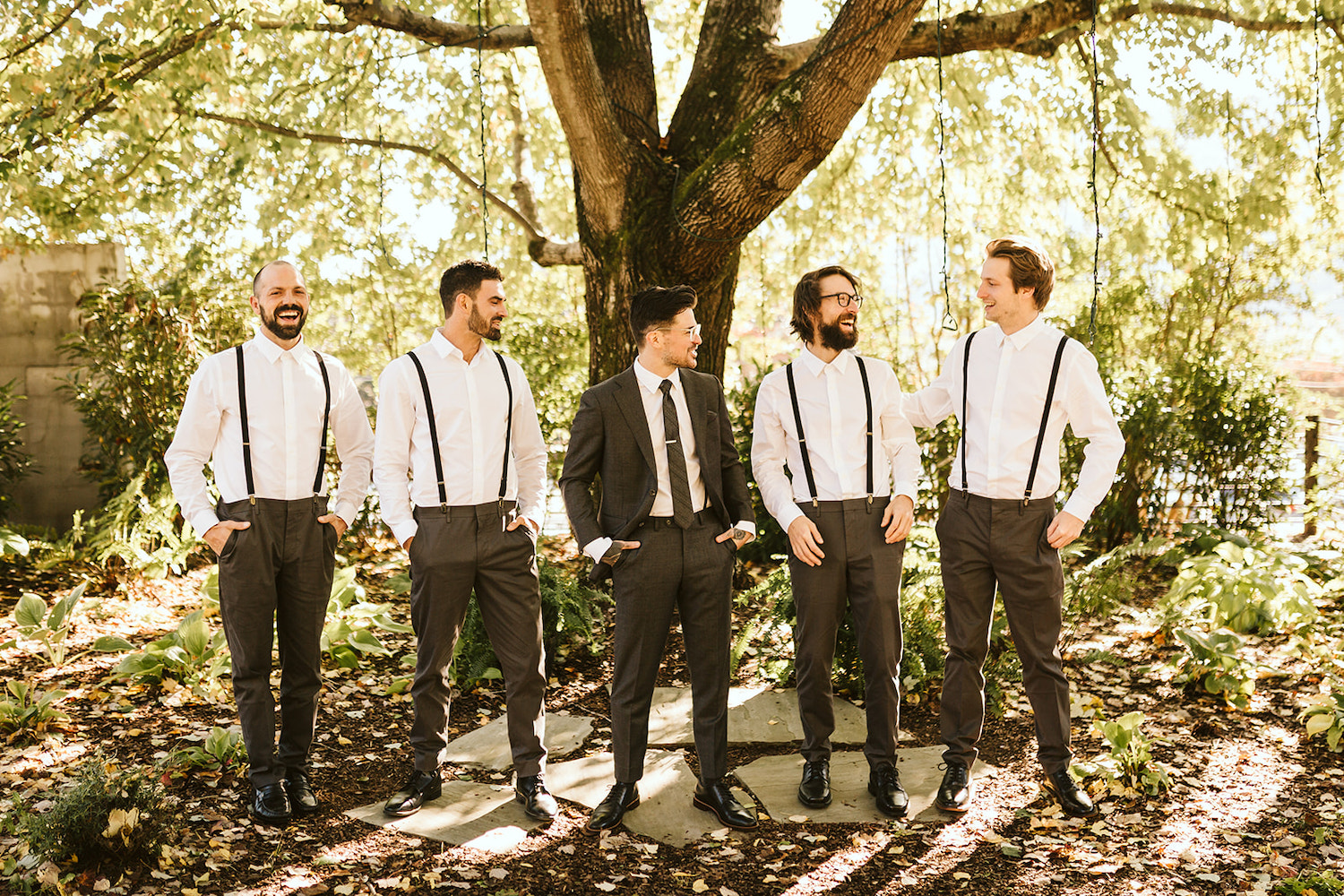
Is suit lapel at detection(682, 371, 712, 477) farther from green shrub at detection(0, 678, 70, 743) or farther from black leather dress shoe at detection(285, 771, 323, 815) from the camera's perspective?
green shrub at detection(0, 678, 70, 743)

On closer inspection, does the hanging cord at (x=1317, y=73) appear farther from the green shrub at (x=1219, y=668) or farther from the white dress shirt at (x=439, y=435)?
the white dress shirt at (x=439, y=435)

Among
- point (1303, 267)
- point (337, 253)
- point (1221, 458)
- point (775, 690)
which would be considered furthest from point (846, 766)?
point (1303, 267)

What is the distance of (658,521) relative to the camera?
388cm

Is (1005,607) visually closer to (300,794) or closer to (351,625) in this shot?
(300,794)

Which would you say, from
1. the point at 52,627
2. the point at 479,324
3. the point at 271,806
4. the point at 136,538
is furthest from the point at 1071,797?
the point at 136,538

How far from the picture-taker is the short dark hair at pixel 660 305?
3814 mm

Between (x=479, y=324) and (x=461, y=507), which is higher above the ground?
(x=479, y=324)

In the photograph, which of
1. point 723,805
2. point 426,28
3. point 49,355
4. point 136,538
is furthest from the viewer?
point 49,355

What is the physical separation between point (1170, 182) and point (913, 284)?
5618 mm

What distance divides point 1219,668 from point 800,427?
285 centimetres

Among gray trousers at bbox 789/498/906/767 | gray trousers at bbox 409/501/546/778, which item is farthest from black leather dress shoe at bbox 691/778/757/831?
gray trousers at bbox 409/501/546/778

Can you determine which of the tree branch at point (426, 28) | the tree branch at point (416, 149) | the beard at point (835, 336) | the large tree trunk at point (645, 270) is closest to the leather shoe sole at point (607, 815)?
the beard at point (835, 336)

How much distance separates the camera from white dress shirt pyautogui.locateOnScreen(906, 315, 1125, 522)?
157 inches

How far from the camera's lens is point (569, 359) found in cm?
884
